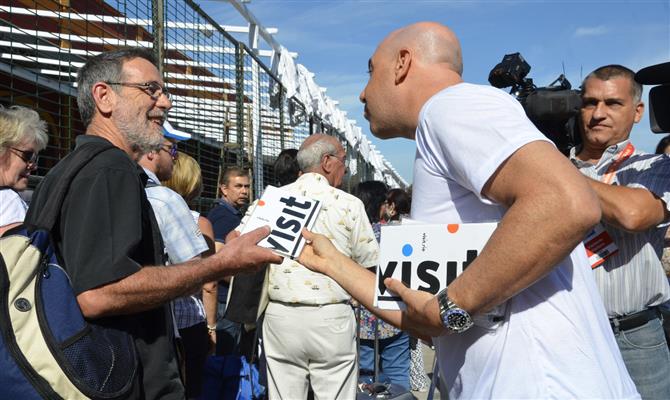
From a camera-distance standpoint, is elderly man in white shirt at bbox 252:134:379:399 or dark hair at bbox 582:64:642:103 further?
elderly man in white shirt at bbox 252:134:379:399

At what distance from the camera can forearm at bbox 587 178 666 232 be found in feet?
7.68

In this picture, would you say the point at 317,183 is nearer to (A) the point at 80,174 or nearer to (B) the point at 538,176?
(A) the point at 80,174

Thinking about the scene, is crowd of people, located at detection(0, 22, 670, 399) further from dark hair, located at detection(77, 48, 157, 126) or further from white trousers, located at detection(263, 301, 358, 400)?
white trousers, located at detection(263, 301, 358, 400)

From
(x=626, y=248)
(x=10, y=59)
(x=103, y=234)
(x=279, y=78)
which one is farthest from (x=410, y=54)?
(x=279, y=78)

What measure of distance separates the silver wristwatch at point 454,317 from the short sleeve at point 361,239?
272 cm

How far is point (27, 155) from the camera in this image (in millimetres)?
3553

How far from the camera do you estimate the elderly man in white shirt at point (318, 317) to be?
399 centimetres

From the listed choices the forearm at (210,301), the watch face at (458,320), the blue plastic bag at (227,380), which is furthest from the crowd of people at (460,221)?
the forearm at (210,301)

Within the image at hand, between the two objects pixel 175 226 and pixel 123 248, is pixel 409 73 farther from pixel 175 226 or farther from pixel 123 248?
pixel 175 226

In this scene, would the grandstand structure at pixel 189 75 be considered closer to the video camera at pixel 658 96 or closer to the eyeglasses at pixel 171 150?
the eyeglasses at pixel 171 150

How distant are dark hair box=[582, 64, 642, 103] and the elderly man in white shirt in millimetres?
1801

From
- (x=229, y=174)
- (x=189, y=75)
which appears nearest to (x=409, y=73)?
(x=229, y=174)

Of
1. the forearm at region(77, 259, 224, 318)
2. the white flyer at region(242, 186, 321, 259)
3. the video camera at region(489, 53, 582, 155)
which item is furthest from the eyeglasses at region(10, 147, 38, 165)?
the video camera at region(489, 53, 582, 155)

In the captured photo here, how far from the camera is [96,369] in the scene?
5.77 feet
